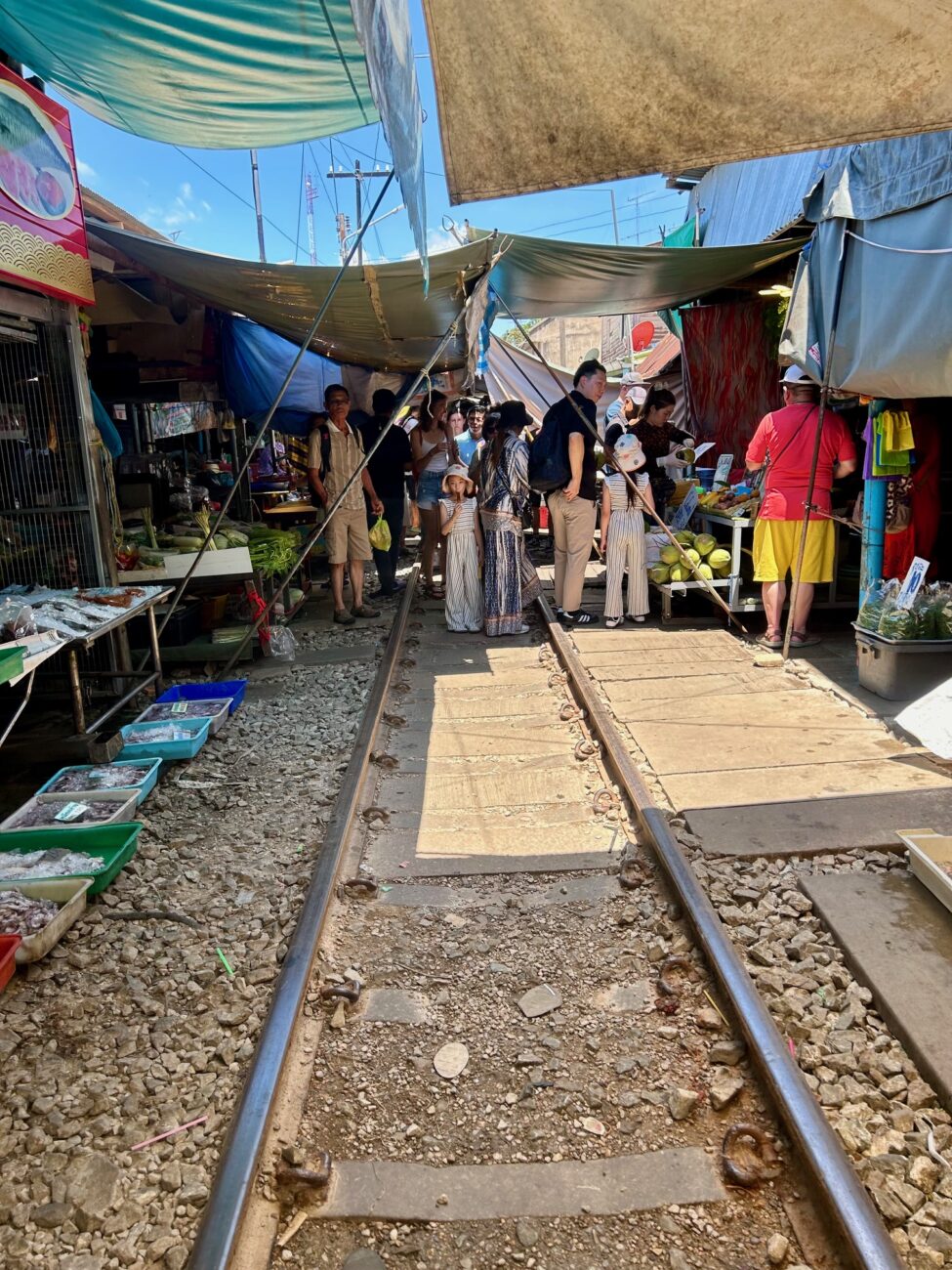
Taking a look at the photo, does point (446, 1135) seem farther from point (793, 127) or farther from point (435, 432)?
point (435, 432)

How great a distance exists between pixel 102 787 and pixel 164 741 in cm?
69

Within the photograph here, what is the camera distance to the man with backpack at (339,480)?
30.3ft

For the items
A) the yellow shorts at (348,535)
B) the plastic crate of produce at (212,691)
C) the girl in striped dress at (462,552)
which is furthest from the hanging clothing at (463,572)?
the plastic crate of produce at (212,691)

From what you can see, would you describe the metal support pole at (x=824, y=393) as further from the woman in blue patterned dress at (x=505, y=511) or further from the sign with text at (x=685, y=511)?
the woman in blue patterned dress at (x=505, y=511)

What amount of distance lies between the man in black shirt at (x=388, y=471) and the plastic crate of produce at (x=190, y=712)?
15.0ft

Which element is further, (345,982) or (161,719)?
(161,719)

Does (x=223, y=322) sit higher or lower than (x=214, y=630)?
higher

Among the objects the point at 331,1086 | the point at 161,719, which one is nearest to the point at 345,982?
the point at 331,1086

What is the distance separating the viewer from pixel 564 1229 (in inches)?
91.8

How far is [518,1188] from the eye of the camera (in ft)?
8.11

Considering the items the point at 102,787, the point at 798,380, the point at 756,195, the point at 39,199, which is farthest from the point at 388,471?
the point at 102,787

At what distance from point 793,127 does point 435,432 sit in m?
7.84

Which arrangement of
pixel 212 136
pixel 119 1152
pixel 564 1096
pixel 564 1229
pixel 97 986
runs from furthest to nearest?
pixel 212 136 → pixel 97 986 → pixel 564 1096 → pixel 119 1152 → pixel 564 1229

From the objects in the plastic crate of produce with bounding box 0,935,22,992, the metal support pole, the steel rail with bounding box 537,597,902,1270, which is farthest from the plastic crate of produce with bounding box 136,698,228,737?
the metal support pole
